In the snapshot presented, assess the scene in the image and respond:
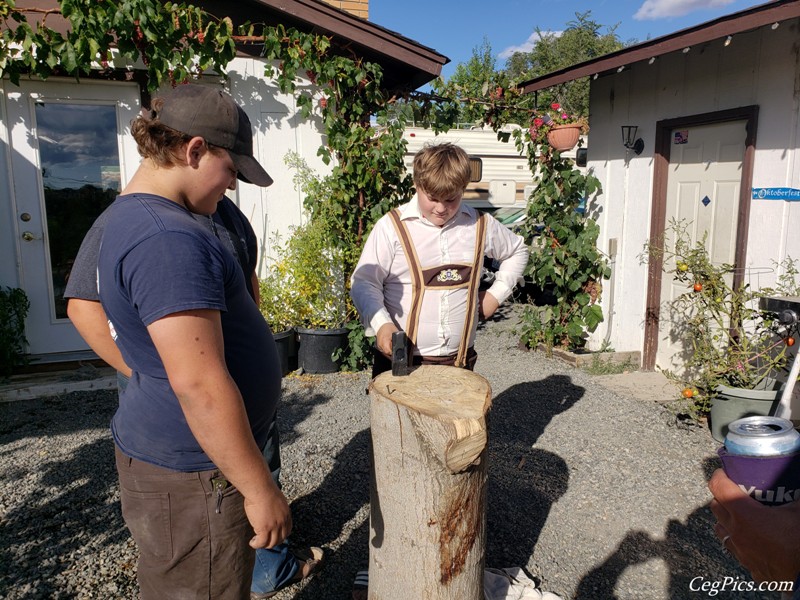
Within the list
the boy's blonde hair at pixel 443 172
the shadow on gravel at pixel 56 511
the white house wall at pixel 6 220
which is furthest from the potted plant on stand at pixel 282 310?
the boy's blonde hair at pixel 443 172

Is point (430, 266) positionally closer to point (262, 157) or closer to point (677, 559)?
point (677, 559)

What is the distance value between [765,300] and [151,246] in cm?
415

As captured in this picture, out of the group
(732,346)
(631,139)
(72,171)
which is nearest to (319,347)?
(72,171)

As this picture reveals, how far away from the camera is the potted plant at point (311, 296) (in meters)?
5.83

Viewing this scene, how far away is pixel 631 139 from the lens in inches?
237

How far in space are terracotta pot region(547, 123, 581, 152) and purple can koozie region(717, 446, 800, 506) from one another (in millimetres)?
5529

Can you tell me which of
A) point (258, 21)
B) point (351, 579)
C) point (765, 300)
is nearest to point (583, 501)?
point (351, 579)

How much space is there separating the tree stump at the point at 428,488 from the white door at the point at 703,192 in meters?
3.76

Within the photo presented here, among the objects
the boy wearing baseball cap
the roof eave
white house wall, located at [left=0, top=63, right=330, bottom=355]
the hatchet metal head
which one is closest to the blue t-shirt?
the boy wearing baseball cap

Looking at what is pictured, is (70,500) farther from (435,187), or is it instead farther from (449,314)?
(435,187)

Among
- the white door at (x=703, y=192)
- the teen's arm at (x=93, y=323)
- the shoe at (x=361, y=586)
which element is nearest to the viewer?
the teen's arm at (x=93, y=323)

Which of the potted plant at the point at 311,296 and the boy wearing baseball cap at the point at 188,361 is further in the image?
the potted plant at the point at 311,296

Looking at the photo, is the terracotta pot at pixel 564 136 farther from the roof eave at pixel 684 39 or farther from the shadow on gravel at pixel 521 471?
the shadow on gravel at pixel 521 471

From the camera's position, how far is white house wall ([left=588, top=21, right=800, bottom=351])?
176 inches
